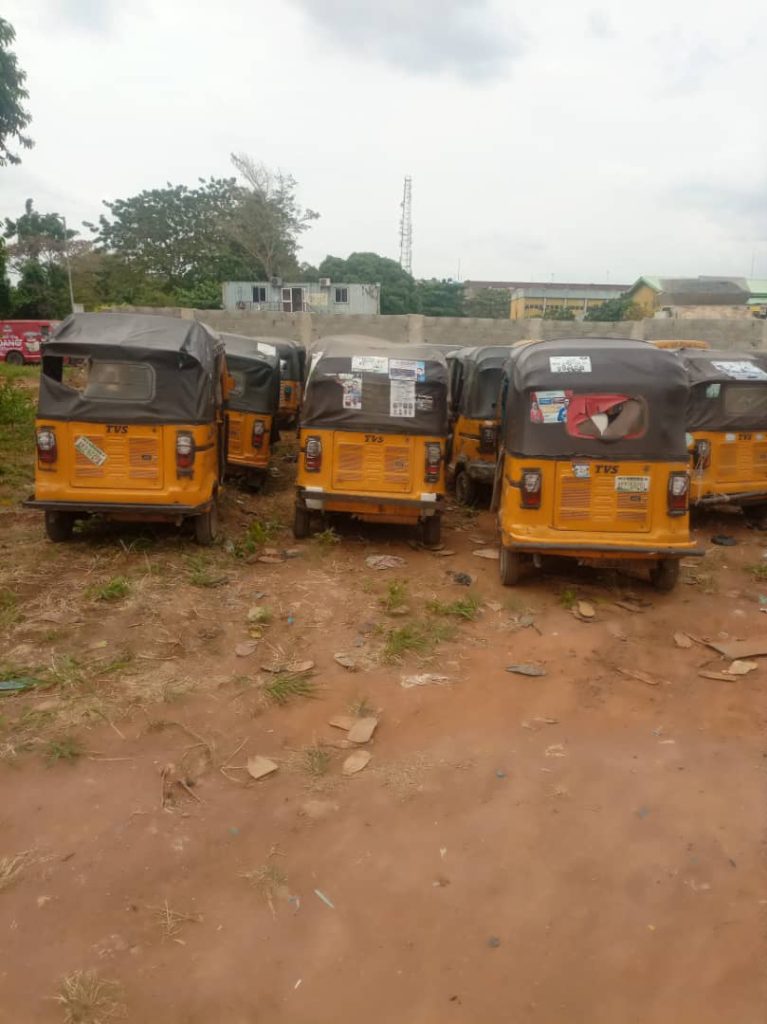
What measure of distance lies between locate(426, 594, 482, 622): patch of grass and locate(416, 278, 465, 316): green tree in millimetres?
50754

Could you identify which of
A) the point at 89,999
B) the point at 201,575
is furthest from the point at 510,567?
the point at 89,999

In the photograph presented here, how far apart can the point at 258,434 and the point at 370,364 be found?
334 centimetres

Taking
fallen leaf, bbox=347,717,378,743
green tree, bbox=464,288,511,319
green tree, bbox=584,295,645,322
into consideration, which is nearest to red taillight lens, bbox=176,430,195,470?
fallen leaf, bbox=347,717,378,743

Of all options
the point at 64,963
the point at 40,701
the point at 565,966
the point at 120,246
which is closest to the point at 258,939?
the point at 64,963

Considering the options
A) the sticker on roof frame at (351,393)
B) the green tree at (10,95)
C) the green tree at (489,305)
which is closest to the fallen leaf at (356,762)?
the sticker on roof frame at (351,393)

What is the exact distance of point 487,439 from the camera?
32.7 feet

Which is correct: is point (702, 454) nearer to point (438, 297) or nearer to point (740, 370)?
point (740, 370)

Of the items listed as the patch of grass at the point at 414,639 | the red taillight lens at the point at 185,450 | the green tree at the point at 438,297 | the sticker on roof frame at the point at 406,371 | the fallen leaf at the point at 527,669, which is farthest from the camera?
the green tree at the point at 438,297

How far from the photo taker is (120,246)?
48562mm

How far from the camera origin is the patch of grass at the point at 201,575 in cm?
675

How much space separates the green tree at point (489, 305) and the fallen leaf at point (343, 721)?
59.6m

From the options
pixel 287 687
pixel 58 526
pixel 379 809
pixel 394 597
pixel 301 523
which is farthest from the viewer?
pixel 301 523

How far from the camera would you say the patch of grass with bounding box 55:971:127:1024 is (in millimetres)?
2605

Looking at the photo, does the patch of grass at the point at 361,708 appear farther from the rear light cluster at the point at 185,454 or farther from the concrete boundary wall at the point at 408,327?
the concrete boundary wall at the point at 408,327
